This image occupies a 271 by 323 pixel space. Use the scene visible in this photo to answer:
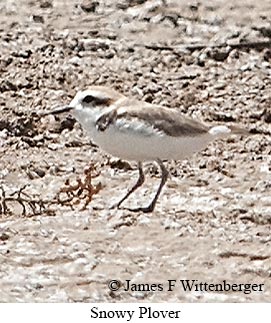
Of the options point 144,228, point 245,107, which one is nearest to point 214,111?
point 245,107

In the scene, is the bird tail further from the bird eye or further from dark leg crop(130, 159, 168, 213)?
the bird eye

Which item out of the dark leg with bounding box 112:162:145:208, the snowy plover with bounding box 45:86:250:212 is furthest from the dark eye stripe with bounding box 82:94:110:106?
the dark leg with bounding box 112:162:145:208

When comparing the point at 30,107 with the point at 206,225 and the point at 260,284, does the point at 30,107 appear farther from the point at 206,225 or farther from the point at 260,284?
the point at 260,284

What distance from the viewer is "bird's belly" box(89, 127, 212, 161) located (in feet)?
8.27

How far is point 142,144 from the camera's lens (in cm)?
253

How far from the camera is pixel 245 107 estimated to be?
3.01m

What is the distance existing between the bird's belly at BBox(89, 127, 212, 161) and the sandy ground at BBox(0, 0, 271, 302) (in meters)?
0.15

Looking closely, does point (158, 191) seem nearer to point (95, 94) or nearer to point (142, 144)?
point (142, 144)

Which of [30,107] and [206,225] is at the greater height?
[30,107]

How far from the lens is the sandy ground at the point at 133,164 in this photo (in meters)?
2.45
